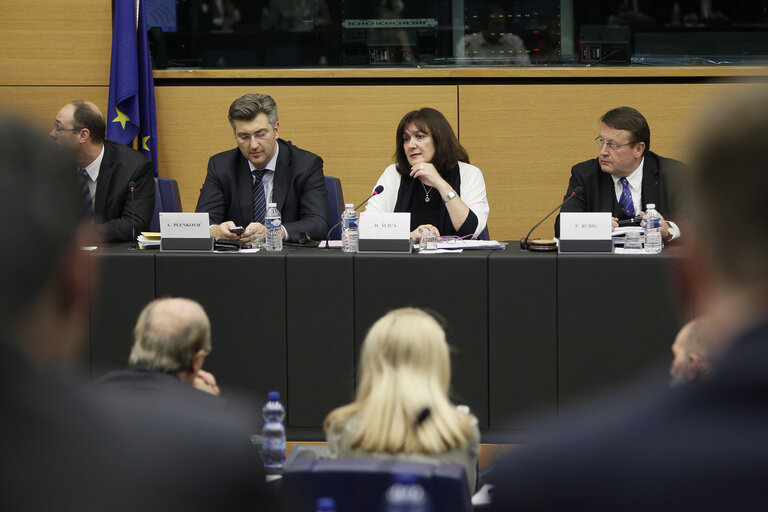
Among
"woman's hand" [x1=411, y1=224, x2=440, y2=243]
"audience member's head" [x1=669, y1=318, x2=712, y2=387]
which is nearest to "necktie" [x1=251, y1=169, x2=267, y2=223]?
"woman's hand" [x1=411, y1=224, x2=440, y2=243]

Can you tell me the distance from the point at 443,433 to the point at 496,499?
1138 millimetres

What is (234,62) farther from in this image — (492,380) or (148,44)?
(492,380)

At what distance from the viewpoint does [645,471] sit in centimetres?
70

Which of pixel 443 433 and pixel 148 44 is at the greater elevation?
pixel 148 44

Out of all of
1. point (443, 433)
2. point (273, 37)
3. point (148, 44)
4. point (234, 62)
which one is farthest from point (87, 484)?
point (273, 37)

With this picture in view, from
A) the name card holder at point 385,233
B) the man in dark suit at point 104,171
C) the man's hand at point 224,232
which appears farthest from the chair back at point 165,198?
the name card holder at point 385,233

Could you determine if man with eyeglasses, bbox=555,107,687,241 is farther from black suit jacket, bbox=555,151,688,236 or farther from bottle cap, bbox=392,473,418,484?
bottle cap, bbox=392,473,418,484

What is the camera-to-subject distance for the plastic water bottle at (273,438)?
2.46m

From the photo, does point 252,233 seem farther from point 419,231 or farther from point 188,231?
point 419,231

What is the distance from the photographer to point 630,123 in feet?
14.6

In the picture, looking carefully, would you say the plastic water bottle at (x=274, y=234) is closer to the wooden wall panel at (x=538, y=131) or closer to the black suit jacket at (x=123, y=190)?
the black suit jacket at (x=123, y=190)

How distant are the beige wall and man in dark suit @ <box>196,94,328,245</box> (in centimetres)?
138

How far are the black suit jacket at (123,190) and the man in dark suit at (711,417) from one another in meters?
4.09

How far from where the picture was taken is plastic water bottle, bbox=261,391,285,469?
2.46 m
